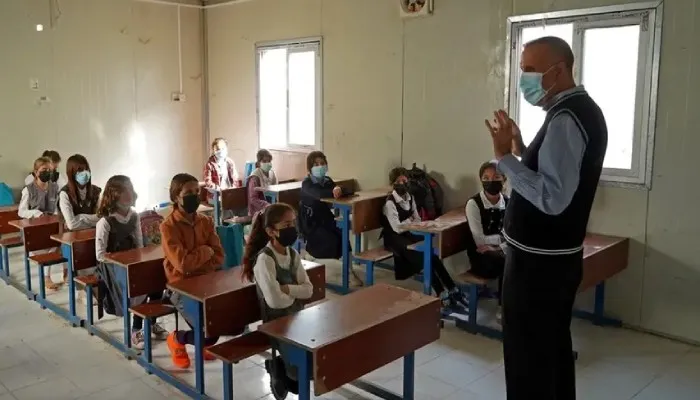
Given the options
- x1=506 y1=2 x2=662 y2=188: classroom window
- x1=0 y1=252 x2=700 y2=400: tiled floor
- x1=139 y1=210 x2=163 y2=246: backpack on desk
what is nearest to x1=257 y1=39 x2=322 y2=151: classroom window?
x1=139 y1=210 x2=163 y2=246: backpack on desk

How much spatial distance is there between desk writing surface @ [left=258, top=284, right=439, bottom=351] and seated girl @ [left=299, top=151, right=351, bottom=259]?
2120 mm

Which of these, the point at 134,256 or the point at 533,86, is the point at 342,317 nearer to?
the point at 533,86

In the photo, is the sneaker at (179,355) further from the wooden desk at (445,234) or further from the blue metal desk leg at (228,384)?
the wooden desk at (445,234)

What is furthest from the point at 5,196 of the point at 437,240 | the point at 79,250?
the point at 437,240

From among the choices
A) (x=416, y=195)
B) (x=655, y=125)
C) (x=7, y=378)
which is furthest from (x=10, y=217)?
(x=655, y=125)

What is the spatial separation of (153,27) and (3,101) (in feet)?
6.07

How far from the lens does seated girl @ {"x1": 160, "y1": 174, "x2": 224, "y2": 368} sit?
3.30 meters

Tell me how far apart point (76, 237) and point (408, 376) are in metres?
2.34

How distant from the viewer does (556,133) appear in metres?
2.00

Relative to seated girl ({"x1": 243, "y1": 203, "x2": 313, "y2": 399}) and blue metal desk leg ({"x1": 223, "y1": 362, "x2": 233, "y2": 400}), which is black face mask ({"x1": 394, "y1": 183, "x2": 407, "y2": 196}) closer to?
seated girl ({"x1": 243, "y1": 203, "x2": 313, "y2": 399})

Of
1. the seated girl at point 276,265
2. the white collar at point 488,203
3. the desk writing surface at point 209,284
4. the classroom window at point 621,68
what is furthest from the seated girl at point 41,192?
the classroom window at point 621,68

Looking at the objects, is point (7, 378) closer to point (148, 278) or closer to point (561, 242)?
point (148, 278)

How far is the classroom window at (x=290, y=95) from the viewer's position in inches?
251

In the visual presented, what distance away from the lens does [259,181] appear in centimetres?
615
